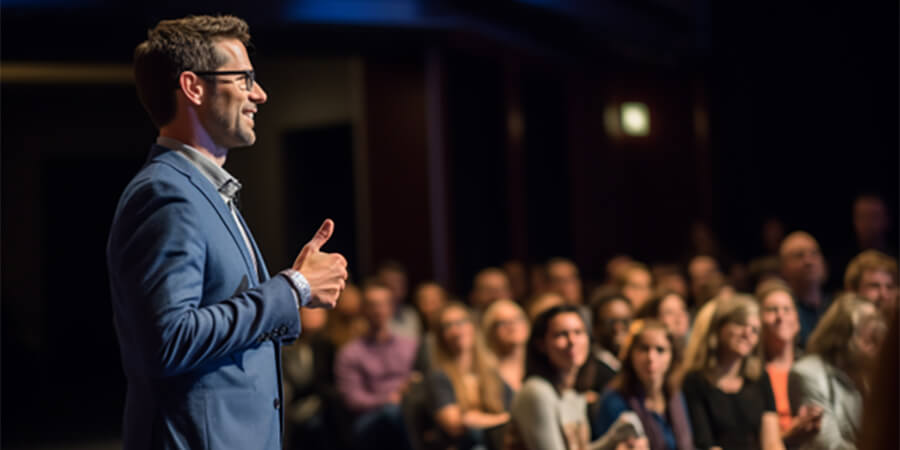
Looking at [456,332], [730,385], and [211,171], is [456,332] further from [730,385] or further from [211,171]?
[211,171]

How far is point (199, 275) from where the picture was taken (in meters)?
1.66

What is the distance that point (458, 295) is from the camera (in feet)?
30.9

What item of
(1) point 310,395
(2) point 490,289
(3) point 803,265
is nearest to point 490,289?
(2) point 490,289

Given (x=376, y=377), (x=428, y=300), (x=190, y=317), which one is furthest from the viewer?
(x=428, y=300)

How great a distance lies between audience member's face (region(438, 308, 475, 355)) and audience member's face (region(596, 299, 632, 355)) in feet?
2.45

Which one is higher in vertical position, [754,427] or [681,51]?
[681,51]

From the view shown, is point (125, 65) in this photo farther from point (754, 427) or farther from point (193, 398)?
point (193, 398)

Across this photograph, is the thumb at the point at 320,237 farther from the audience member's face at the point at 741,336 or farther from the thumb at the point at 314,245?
the audience member's face at the point at 741,336

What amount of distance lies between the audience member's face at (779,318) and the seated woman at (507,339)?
1131 mm

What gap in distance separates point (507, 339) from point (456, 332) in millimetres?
389

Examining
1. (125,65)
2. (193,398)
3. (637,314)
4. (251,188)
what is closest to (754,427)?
(637,314)

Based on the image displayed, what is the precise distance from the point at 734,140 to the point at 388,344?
7.36 meters

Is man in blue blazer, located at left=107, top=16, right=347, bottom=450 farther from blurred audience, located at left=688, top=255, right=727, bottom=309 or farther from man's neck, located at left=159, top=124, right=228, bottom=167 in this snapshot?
blurred audience, located at left=688, top=255, right=727, bottom=309

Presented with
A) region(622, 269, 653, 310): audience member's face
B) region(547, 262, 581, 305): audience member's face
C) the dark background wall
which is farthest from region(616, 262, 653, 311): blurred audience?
the dark background wall
